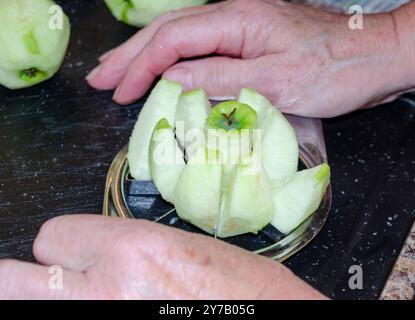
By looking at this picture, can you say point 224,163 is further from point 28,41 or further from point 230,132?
point 28,41

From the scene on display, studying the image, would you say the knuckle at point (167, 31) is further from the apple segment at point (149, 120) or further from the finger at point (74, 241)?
the finger at point (74, 241)

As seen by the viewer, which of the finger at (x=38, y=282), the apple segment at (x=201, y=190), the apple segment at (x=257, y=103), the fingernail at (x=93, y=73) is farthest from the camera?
the fingernail at (x=93, y=73)

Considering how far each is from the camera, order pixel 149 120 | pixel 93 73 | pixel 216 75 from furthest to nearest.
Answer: pixel 93 73 < pixel 216 75 < pixel 149 120

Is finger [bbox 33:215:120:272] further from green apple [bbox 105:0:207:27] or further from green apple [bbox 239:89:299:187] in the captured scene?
green apple [bbox 105:0:207:27]

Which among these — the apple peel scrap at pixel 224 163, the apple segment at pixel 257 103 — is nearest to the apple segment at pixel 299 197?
the apple peel scrap at pixel 224 163

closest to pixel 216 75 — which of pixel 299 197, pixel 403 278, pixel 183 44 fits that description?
pixel 183 44

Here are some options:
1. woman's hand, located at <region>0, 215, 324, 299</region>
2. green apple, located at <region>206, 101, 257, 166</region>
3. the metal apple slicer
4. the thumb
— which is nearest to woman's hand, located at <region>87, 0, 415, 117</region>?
the thumb
